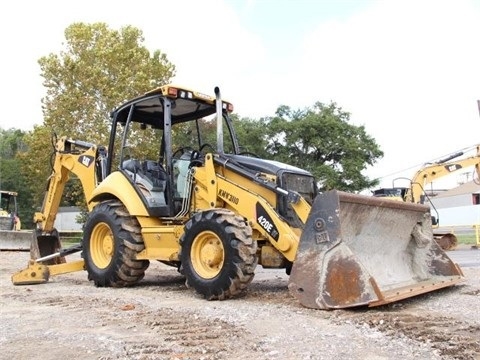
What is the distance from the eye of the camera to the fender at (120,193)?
8.29 meters

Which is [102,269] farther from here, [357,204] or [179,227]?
[357,204]

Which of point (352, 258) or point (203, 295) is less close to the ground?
point (352, 258)

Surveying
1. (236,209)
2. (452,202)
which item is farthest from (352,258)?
(452,202)

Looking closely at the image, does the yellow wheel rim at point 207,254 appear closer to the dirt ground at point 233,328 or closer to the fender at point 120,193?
the dirt ground at point 233,328

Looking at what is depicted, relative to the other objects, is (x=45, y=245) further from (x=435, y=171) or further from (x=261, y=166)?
(x=435, y=171)

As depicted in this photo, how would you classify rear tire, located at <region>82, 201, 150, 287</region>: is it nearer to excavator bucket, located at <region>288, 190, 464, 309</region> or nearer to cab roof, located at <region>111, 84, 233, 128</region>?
cab roof, located at <region>111, 84, 233, 128</region>

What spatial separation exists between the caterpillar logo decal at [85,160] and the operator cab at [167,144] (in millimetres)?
404

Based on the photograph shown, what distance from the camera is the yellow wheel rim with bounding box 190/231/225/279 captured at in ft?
22.8

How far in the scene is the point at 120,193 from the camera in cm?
852

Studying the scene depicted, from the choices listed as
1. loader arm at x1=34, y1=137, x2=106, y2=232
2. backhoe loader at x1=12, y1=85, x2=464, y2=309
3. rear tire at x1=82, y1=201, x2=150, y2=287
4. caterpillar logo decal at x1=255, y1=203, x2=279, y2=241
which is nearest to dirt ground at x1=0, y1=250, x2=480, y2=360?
backhoe loader at x1=12, y1=85, x2=464, y2=309

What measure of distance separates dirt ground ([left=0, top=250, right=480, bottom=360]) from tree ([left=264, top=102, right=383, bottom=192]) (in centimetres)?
2530

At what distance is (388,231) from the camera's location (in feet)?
23.5

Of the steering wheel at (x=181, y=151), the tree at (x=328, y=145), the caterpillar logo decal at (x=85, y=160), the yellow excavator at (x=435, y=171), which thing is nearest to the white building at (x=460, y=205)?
the tree at (x=328, y=145)

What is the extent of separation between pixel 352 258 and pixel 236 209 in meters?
2.00
